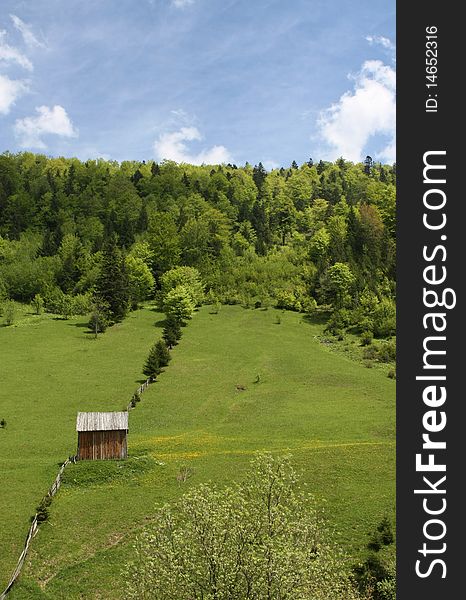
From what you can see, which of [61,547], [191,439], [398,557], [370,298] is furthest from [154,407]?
[370,298]

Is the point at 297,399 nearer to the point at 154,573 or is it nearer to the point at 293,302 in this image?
the point at 154,573

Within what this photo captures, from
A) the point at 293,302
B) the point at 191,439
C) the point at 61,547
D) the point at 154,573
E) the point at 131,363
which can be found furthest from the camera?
the point at 293,302

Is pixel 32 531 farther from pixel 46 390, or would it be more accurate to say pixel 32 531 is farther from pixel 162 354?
pixel 162 354

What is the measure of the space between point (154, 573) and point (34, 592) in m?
11.7

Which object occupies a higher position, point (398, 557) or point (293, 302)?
point (293, 302)

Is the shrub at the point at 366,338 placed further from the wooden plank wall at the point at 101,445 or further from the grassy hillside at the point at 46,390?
the wooden plank wall at the point at 101,445

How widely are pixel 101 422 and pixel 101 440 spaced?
66.9 inches

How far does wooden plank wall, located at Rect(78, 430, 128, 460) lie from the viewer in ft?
160

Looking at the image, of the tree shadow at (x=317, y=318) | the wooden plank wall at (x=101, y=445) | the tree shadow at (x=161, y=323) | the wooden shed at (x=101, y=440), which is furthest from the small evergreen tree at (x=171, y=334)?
the wooden plank wall at (x=101, y=445)

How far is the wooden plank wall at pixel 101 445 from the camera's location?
48.9 m

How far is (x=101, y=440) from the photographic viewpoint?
1932 inches

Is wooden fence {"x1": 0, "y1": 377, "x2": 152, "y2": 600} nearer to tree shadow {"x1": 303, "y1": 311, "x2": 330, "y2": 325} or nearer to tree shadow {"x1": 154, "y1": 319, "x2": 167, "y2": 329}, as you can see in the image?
tree shadow {"x1": 154, "y1": 319, "x2": 167, "y2": 329}

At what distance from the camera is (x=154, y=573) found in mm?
24141

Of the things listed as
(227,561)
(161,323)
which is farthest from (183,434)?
(161,323)
